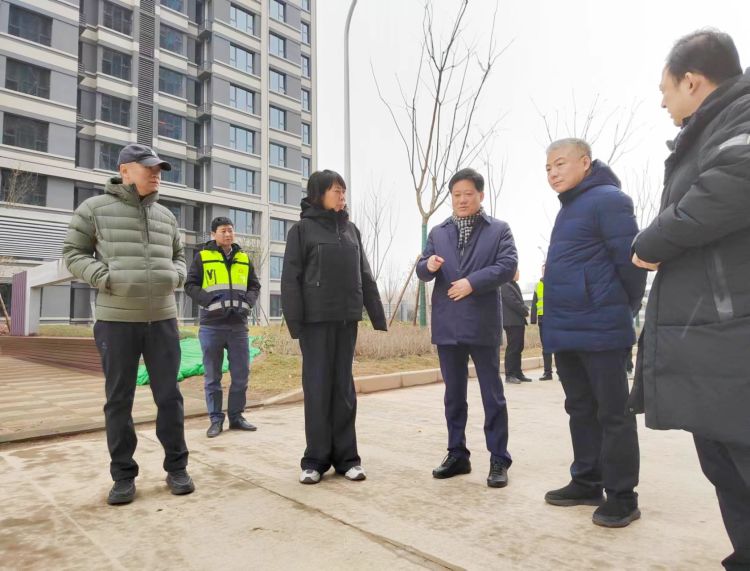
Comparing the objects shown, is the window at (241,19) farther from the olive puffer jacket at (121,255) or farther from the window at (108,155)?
the olive puffer jacket at (121,255)

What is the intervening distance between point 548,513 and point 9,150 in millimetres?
33067

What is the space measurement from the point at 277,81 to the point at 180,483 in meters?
42.6

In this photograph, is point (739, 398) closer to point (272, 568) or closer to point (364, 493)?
point (272, 568)

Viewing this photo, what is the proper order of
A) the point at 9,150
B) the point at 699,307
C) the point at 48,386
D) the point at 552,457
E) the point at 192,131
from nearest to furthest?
the point at 699,307
the point at 552,457
the point at 48,386
the point at 9,150
the point at 192,131

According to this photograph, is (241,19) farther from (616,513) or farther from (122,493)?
(616,513)

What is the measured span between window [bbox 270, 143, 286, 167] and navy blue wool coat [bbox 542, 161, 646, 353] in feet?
131

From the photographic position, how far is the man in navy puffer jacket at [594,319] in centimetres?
267

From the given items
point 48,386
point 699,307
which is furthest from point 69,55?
point 699,307

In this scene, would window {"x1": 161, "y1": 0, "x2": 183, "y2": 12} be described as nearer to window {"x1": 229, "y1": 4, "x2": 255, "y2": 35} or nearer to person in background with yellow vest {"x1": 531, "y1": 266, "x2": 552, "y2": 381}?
window {"x1": 229, "y1": 4, "x2": 255, "y2": 35}

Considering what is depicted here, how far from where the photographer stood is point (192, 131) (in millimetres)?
37438

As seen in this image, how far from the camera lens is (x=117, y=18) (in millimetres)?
33688

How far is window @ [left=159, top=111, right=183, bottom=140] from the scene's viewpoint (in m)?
35.6

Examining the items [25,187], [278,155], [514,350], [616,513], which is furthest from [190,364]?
[278,155]

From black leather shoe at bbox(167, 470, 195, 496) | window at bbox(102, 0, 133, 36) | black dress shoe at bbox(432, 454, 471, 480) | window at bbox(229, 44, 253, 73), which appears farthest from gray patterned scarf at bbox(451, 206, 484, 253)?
window at bbox(229, 44, 253, 73)
